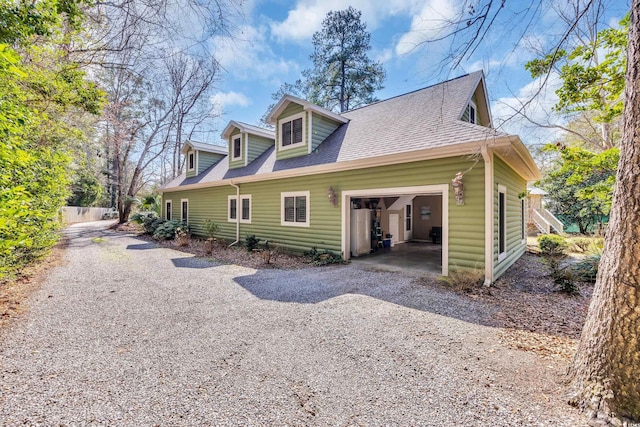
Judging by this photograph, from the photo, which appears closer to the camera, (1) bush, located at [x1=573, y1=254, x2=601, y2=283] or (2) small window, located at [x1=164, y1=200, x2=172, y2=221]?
(1) bush, located at [x1=573, y1=254, x2=601, y2=283]

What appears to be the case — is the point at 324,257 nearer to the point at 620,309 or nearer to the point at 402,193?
the point at 402,193

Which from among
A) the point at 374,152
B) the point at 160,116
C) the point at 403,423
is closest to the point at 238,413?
the point at 403,423

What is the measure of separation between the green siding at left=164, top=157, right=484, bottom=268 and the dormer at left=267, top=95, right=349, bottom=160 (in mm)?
1373

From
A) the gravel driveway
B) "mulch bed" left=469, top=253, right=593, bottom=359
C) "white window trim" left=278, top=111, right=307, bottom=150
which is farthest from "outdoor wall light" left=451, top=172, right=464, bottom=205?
"white window trim" left=278, top=111, right=307, bottom=150

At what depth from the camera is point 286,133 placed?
10.7 meters

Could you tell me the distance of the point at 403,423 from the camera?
205 centimetres

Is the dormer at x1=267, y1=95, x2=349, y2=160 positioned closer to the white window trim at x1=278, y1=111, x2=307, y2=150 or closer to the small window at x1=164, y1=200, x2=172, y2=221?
the white window trim at x1=278, y1=111, x2=307, y2=150

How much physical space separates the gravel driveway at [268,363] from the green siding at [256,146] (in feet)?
27.2

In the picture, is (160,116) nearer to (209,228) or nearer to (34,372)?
(209,228)

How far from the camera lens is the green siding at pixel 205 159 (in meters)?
15.4

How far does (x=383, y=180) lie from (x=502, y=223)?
124 inches

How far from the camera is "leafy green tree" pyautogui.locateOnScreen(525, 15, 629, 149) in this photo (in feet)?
16.7

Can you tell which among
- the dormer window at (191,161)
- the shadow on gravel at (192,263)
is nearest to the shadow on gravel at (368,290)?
the shadow on gravel at (192,263)

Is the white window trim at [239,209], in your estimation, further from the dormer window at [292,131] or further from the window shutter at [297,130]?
the window shutter at [297,130]
